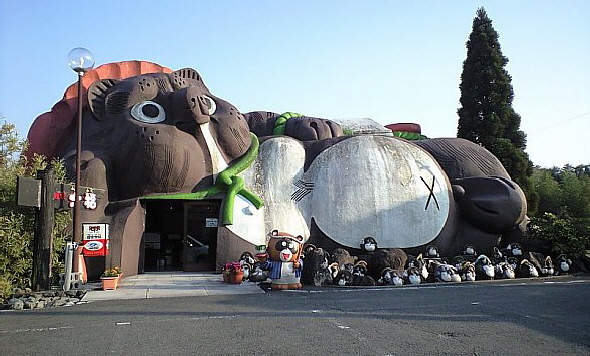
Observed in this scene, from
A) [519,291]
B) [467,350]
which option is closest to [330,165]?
[519,291]

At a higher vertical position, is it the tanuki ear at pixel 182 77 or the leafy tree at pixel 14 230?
the tanuki ear at pixel 182 77

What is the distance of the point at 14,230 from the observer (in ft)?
33.4

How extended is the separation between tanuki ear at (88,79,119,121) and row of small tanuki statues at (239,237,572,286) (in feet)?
20.5

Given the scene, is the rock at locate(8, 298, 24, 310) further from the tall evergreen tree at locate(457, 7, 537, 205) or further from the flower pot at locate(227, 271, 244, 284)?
the tall evergreen tree at locate(457, 7, 537, 205)

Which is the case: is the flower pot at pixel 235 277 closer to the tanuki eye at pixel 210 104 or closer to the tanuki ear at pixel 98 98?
the tanuki eye at pixel 210 104

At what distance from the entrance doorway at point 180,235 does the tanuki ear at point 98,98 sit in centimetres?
309

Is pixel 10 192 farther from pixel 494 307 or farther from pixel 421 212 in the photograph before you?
pixel 421 212

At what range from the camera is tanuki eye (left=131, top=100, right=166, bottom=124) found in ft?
47.4

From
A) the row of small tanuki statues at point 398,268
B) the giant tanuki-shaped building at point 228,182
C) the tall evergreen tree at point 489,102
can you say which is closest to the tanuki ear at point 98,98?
the giant tanuki-shaped building at point 228,182

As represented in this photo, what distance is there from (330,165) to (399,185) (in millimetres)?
2403

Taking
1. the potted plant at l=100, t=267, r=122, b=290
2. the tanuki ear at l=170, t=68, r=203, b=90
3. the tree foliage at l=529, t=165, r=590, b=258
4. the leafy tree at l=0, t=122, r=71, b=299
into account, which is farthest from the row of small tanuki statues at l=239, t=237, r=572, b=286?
the tanuki ear at l=170, t=68, r=203, b=90

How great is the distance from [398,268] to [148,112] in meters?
8.55

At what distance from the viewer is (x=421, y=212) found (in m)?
16.2

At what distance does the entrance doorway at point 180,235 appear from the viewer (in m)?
15.3
